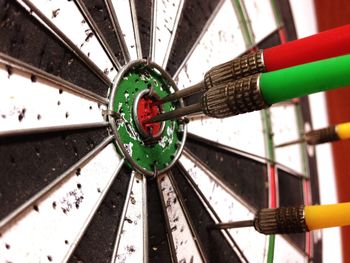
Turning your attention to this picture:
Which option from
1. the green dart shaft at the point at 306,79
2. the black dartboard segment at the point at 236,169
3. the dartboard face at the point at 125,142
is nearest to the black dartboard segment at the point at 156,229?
the dartboard face at the point at 125,142

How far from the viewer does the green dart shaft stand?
510 millimetres

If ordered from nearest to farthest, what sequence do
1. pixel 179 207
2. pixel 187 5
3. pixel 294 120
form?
pixel 179 207
pixel 187 5
pixel 294 120

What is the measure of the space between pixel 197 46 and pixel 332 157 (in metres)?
0.61

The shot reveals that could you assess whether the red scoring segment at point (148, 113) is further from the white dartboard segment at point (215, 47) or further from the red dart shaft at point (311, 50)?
the red dart shaft at point (311, 50)

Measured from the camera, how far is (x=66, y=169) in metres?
0.56

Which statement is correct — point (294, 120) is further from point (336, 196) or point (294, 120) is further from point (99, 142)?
point (99, 142)

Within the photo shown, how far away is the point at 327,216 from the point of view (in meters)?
0.63

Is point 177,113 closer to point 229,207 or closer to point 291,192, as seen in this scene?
point 229,207

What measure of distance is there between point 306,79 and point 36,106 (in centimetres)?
30

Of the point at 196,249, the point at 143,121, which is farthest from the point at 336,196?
the point at 143,121

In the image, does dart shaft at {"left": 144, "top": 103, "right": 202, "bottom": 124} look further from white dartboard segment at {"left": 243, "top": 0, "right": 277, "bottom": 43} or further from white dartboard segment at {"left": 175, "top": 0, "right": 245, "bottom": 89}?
white dartboard segment at {"left": 243, "top": 0, "right": 277, "bottom": 43}

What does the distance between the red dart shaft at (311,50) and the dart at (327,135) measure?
434 mm

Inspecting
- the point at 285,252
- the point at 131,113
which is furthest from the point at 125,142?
the point at 285,252

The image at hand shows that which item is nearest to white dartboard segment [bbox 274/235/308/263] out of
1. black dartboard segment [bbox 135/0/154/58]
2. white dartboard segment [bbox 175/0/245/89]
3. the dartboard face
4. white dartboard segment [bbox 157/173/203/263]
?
the dartboard face
